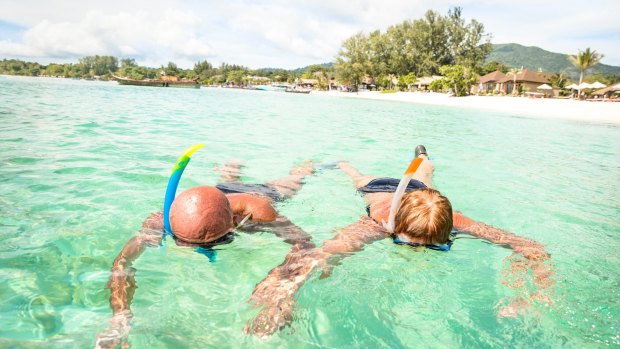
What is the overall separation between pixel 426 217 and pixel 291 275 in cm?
113

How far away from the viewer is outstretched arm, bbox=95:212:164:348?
1.83 meters

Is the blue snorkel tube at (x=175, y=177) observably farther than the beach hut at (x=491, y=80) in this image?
No

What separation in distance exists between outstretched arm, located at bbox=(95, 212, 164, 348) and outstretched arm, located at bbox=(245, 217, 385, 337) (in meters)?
0.66

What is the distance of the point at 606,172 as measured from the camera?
766cm

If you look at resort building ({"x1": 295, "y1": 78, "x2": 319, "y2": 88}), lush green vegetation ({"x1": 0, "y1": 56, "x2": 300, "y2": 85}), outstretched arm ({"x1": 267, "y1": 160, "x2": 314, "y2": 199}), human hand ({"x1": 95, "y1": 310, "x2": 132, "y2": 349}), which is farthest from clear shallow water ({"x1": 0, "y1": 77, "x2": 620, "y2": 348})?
lush green vegetation ({"x1": 0, "y1": 56, "x2": 300, "y2": 85})

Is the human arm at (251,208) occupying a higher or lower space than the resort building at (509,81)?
A: lower

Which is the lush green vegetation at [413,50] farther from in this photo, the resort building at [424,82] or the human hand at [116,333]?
the human hand at [116,333]

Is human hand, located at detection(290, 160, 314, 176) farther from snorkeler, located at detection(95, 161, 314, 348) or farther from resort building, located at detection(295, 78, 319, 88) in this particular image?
resort building, located at detection(295, 78, 319, 88)

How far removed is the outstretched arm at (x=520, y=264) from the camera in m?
2.46

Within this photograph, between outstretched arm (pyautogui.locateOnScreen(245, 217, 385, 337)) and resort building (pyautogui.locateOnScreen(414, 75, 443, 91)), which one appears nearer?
outstretched arm (pyautogui.locateOnScreen(245, 217, 385, 337))

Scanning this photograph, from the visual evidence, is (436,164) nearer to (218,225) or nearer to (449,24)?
(218,225)

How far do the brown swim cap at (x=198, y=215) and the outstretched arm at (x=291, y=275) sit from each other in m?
0.50

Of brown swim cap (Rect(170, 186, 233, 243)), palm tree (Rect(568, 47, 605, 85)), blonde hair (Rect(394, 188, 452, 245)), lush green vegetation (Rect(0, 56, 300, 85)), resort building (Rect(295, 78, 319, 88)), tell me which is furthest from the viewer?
lush green vegetation (Rect(0, 56, 300, 85))

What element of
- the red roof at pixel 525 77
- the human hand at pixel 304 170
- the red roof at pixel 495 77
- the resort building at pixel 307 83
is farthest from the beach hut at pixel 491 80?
the resort building at pixel 307 83
